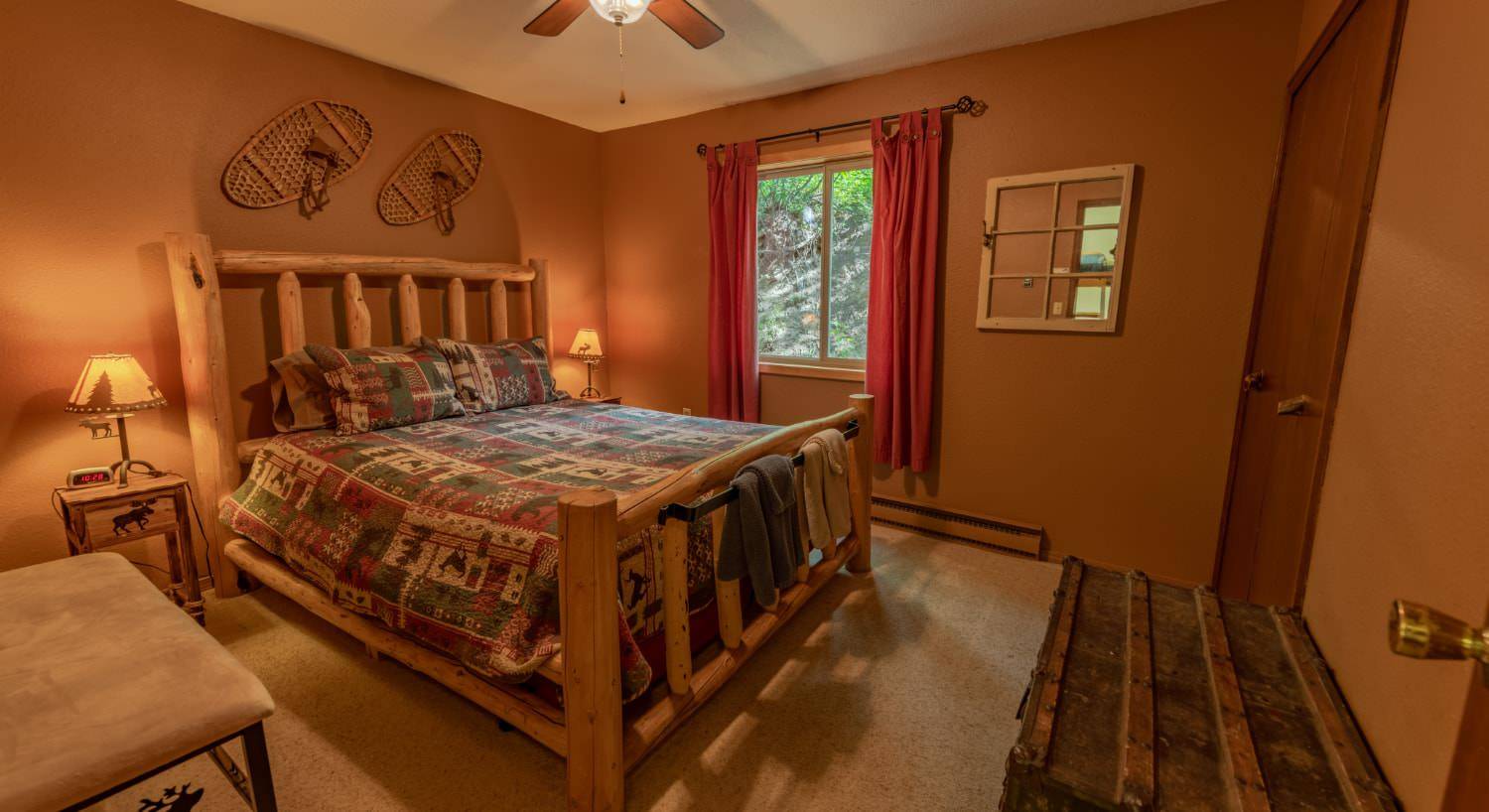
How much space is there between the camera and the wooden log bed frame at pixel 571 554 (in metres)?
1.37

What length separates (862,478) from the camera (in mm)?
2713

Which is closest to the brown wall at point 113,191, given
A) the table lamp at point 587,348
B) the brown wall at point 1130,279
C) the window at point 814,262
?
the table lamp at point 587,348

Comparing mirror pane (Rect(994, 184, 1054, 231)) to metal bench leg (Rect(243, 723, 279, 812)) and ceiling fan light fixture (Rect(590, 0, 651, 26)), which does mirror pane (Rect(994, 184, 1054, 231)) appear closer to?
ceiling fan light fixture (Rect(590, 0, 651, 26))

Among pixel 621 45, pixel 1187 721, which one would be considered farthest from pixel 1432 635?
pixel 621 45

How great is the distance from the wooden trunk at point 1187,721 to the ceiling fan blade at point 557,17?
240 cm

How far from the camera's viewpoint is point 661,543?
1.68 metres

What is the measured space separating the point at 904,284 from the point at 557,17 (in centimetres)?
202

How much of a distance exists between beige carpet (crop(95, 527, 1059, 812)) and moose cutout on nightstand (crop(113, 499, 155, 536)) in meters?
0.49

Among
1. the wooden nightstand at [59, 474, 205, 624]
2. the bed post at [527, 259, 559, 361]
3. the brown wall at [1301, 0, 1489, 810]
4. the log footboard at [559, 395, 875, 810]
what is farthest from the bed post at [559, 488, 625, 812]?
the bed post at [527, 259, 559, 361]

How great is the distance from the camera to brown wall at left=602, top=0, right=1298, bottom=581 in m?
2.44

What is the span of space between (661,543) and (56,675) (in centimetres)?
122

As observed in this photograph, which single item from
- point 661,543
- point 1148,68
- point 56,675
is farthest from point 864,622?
point 1148,68

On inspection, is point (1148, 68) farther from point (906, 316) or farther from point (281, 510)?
point (281, 510)

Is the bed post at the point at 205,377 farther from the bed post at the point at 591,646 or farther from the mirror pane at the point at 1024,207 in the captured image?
the mirror pane at the point at 1024,207
